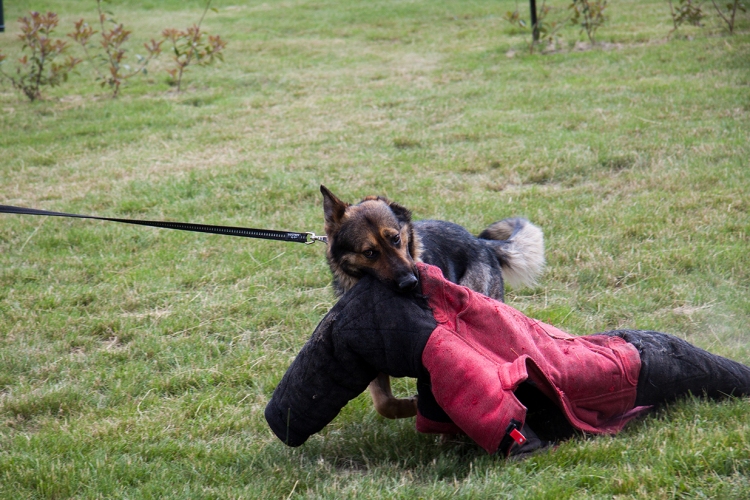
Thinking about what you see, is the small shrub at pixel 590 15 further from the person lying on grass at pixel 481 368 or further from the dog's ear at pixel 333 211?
the person lying on grass at pixel 481 368

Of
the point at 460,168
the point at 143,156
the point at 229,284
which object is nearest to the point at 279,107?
the point at 143,156

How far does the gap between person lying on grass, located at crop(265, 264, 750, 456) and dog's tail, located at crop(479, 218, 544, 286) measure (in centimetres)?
137

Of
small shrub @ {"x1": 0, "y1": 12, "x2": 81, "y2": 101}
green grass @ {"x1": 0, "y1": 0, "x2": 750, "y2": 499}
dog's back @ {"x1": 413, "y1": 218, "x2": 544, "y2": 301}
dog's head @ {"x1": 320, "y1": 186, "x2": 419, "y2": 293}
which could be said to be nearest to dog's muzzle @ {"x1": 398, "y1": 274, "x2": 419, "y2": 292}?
dog's head @ {"x1": 320, "y1": 186, "x2": 419, "y2": 293}

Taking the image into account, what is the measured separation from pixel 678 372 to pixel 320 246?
3237 millimetres

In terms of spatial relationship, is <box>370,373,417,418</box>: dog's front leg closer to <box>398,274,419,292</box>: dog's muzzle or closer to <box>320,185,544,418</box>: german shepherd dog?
<box>320,185,544,418</box>: german shepherd dog

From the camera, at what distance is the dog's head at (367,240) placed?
10.8ft

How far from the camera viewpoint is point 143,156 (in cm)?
820

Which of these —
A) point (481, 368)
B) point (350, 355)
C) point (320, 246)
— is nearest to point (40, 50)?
point (320, 246)

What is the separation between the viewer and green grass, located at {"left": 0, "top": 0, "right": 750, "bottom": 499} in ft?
9.48

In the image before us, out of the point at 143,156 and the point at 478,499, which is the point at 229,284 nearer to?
the point at 478,499

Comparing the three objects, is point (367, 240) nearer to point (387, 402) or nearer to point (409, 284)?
point (409, 284)

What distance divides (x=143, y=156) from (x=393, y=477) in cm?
636

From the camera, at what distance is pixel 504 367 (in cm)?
268

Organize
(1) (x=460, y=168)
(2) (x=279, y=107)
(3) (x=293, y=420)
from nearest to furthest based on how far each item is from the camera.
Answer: (3) (x=293, y=420), (1) (x=460, y=168), (2) (x=279, y=107)
